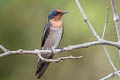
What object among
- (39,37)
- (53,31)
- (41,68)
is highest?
(53,31)

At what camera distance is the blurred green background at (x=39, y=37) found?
7547 millimetres

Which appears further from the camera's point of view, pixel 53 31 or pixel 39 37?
pixel 39 37

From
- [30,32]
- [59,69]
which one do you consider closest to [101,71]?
[59,69]

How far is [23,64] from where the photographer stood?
27.2ft

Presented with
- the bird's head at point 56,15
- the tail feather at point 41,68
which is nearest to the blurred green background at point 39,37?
the bird's head at point 56,15

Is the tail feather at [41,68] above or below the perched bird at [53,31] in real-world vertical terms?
below

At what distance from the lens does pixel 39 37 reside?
796 cm

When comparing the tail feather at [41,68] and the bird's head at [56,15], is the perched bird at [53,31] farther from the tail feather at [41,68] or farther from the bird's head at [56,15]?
the tail feather at [41,68]

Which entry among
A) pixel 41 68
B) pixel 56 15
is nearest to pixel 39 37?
pixel 56 15

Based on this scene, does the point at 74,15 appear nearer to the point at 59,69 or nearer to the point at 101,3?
the point at 101,3

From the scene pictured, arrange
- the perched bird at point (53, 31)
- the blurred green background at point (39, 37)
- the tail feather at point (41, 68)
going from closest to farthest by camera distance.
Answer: the tail feather at point (41, 68)
the perched bird at point (53, 31)
the blurred green background at point (39, 37)

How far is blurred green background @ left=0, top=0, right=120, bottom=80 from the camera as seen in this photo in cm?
755

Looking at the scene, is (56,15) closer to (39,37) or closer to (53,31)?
(53,31)

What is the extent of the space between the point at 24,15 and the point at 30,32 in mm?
343
